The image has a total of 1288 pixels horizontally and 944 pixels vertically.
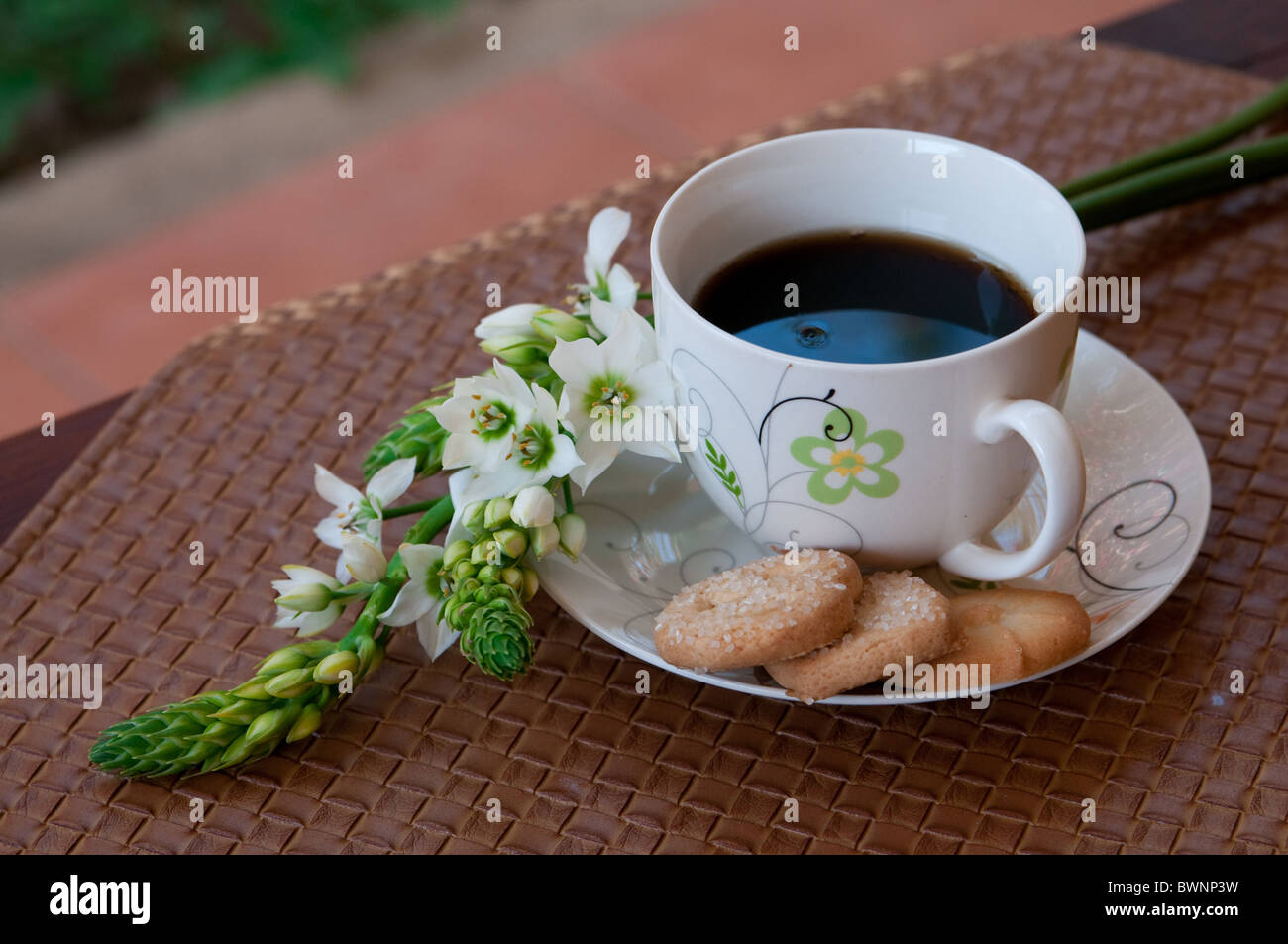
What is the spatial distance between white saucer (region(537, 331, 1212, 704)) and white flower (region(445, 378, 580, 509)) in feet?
0.19

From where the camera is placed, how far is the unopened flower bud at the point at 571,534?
2.50 feet

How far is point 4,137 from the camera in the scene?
2.35 metres

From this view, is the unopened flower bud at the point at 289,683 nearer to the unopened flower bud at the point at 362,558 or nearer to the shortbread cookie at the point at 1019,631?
the unopened flower bud at the point at 362,558

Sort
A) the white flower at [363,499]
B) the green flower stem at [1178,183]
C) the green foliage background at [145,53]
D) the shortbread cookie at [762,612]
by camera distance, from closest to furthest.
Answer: the shortbread cookie at [762,612] < the white flower at [363,499] < the green flower stem at [1178,183] < the green foliage background at [145,53]

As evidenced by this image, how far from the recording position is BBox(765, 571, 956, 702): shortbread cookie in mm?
677

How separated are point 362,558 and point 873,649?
289 millimetres

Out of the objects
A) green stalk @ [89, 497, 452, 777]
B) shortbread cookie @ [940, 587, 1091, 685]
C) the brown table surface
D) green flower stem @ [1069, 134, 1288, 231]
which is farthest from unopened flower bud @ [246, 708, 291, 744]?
the brown table surface

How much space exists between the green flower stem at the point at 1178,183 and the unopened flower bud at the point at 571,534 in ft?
1.52

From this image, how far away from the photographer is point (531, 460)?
2.50ft

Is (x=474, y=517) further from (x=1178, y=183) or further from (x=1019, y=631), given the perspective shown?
(x=1178, y=183)

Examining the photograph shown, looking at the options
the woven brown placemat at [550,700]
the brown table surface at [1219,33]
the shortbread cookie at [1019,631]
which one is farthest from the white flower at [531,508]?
the brown table surface at [1219,33]

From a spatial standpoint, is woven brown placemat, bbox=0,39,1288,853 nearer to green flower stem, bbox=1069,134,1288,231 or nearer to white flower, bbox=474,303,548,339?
green flower stem, bbox=1069,134,1288,231

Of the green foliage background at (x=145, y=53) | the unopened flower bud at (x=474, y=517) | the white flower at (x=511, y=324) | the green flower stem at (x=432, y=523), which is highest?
the white flower at (x=511, y=324)
